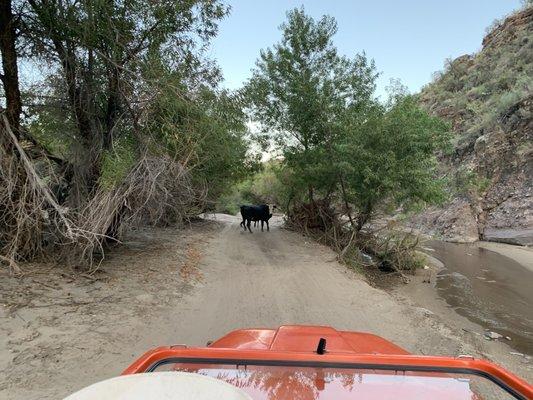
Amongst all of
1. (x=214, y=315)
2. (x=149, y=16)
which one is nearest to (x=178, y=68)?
(x=149, y=16)

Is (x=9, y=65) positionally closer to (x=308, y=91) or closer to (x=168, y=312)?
(x=168, y=312)

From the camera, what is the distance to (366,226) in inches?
756

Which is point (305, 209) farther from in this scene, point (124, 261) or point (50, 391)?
point (50, 391)

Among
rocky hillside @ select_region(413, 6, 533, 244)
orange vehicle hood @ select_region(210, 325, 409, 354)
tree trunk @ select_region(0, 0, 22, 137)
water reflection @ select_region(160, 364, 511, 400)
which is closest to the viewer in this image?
water reflection @ select_region(160, 364, 511, 400)

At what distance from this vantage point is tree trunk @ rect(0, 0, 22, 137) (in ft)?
30.3

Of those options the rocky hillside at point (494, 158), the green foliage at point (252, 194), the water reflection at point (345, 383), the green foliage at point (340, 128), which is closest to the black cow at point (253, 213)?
the green foliage at point (340, 128)

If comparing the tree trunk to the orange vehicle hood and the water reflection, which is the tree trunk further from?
the water reflection

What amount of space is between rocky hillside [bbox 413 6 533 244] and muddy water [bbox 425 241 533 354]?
5.13 meters

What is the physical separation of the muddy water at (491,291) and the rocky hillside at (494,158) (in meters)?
5.13

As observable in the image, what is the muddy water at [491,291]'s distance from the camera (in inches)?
402

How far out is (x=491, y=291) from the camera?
13789 millimetres

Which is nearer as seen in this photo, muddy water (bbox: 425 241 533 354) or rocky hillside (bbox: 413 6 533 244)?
muddy water (bbox: 425 241 533 354)

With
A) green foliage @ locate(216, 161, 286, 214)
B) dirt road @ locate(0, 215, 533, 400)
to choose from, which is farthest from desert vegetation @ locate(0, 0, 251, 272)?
green foliage @ locate(216, 161, 286, 214)

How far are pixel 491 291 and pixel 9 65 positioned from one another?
48.0ft
